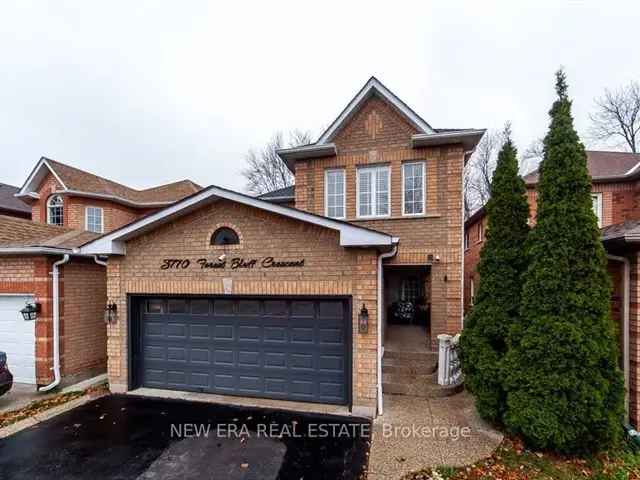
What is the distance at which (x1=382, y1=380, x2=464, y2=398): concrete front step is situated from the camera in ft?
21.9

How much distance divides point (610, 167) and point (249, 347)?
59.0 feet

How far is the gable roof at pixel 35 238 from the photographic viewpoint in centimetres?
721

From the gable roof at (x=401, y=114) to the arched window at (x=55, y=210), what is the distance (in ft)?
41.3

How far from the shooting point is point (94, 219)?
15.4 metres

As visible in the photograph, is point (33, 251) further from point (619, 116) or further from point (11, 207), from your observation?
point (619, 116)

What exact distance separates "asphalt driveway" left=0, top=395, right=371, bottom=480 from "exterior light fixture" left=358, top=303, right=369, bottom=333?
164cm

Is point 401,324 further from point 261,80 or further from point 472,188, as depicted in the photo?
point 472,188

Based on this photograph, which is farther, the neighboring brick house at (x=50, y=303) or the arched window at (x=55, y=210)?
the arched window at (x=55, y=210)

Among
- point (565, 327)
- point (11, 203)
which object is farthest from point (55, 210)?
point (565, 327)

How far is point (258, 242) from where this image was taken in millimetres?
6441

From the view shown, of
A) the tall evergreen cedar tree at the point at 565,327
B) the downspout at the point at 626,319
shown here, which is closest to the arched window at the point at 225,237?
the tall evergreen cedar tree at the point at 565,327

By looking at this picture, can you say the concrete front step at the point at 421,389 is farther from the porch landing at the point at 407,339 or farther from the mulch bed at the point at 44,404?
the mulch bed at the point at 44,404

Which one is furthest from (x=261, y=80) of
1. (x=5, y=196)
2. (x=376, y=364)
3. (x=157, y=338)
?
(x=5, y=196)

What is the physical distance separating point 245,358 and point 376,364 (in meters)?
2.88
